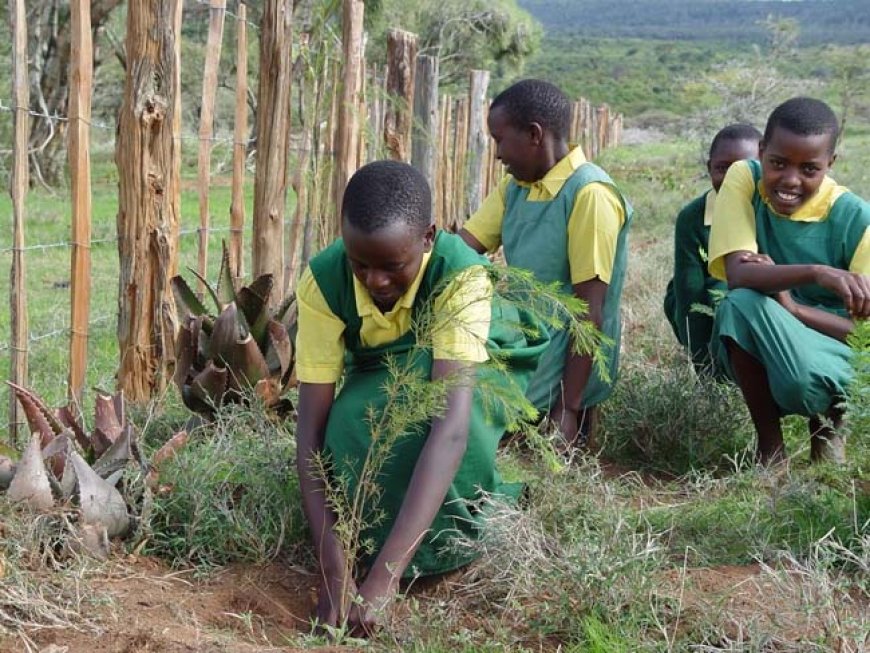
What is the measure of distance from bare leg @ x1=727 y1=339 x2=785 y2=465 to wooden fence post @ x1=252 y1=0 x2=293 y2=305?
72.1 inches

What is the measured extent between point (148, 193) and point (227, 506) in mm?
1291

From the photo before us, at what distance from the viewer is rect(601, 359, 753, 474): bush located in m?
4.12

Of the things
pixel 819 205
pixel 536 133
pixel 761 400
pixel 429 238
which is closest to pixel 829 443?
pixel 761 400

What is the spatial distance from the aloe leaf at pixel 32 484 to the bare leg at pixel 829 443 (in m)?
2.35

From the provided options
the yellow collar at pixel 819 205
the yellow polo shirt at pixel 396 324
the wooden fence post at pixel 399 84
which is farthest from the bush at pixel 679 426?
the wooden fence post at pixel 399 84

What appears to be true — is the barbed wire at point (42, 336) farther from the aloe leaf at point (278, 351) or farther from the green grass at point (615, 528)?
the aloe leaf at point (278, 351)

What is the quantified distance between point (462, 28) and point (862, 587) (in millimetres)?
32777

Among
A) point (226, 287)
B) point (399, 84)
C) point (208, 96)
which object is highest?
point (399, 84)

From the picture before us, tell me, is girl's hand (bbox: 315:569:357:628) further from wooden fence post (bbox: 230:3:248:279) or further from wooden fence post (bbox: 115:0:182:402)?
wooden fence post (bbox: 230:3:248:279)

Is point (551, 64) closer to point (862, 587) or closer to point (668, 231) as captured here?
point (668, 231)

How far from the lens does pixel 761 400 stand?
378cm

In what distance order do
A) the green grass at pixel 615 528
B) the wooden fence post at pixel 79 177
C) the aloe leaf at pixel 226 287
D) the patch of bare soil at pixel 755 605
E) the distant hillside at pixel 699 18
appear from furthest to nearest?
the distant hillside at pixel 699 18, the aloe leaf at pixel 226 287, the wooden fence post at pixel 79 177, the green grass at pixel 615 528, the patch of bare soil at pixel 755 605

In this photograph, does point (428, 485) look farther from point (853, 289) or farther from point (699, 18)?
point (699, 18)

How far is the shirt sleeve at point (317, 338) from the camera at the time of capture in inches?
117
